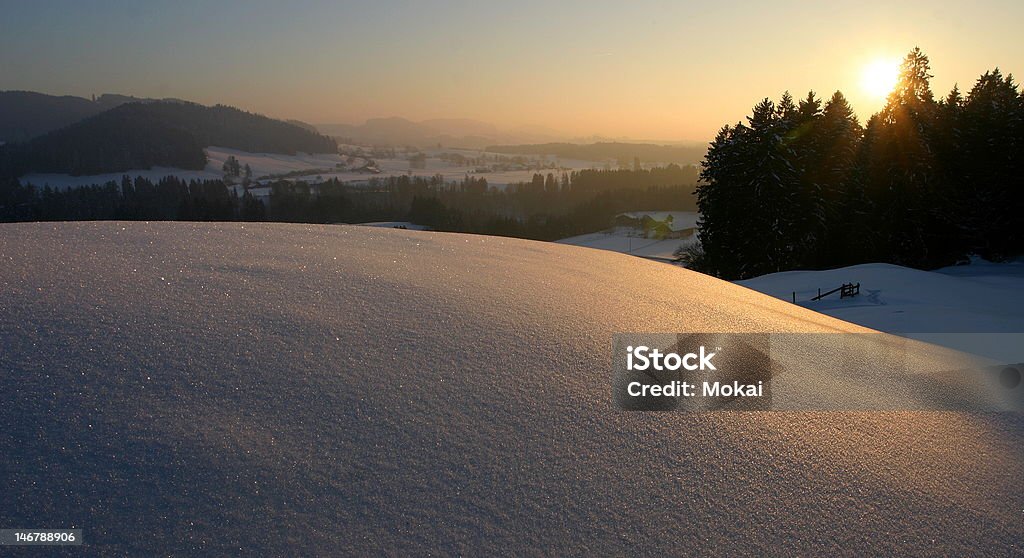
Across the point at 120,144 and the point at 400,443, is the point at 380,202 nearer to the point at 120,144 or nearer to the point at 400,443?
the point at 120,144

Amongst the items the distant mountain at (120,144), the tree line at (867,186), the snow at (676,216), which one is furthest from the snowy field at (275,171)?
the tree line at (867,186)

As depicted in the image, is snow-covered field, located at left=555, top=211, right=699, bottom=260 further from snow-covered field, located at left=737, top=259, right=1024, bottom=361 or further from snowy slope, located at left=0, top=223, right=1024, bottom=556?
snowy slope, located at left=0, top=223, right=1024, bottom=556

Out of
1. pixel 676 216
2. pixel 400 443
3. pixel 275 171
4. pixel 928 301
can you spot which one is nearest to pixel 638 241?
pixel 676 216

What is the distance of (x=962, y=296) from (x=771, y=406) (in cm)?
1899

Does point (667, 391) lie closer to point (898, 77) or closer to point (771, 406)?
point (771, 406)

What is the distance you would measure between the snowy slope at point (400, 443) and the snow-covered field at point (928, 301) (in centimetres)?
506

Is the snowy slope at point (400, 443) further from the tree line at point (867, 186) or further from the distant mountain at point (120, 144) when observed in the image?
the distant mountain at point (120, 144)

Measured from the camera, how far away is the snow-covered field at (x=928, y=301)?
11.6 metres

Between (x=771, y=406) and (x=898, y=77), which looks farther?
(x=898, y=77)

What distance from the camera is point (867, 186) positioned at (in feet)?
109

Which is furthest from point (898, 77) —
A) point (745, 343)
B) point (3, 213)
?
point (3, 213)

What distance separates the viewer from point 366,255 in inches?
291

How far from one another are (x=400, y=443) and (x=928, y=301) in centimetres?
1938

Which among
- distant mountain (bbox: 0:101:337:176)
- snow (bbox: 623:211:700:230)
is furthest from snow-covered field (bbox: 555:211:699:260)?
distant mountain (bbox: 0:101:337:176)
